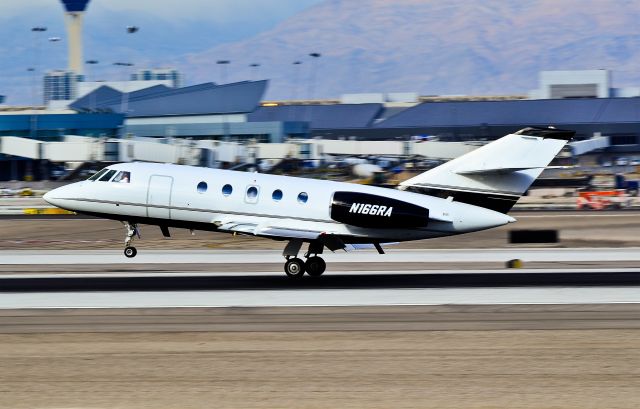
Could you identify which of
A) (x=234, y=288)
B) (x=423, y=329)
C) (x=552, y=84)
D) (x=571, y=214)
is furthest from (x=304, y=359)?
(x=552, y=84)

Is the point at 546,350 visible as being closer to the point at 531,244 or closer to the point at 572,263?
the point at 572,263

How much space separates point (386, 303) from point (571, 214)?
3929cm

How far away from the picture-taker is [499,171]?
2944 centimetres

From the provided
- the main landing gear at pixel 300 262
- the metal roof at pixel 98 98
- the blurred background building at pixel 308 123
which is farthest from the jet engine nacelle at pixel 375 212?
the metal roof at pixel 98 98

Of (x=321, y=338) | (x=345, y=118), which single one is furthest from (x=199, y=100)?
(x=321, y=338)

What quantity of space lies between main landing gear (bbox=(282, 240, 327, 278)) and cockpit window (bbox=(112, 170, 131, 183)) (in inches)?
202

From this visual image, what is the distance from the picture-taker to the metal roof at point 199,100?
151375mm

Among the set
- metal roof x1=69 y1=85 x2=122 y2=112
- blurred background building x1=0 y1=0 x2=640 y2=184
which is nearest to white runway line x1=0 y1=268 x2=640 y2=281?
blurred background building x1=0 y1=0 x2=640 y2=184

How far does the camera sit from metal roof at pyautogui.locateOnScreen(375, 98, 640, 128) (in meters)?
155

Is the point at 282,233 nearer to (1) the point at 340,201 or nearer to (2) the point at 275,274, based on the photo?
(1) the point at 340,201

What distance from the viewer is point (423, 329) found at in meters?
21.3

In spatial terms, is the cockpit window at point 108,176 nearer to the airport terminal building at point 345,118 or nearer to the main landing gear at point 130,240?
the main landing gear at point 130,240

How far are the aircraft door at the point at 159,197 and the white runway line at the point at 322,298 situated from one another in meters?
4.05

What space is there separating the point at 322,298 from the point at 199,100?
12763 cm
